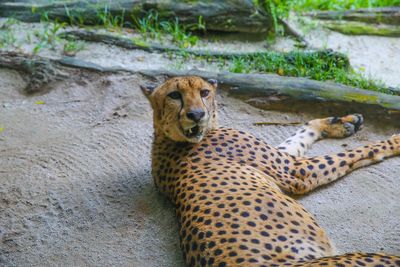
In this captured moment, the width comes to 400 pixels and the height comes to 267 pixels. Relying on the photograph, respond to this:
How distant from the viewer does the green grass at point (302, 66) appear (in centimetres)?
532

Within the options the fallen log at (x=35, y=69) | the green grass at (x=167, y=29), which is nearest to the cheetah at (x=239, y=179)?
the fallen log at (x=35, y=69)

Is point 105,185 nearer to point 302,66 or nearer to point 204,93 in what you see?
point 204,93

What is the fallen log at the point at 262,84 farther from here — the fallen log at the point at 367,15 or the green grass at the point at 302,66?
the fallen log at the point at 367,15

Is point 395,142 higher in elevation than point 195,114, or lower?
lower

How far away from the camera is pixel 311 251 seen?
117 inches

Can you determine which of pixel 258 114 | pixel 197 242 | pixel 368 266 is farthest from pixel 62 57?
pixel 368 266

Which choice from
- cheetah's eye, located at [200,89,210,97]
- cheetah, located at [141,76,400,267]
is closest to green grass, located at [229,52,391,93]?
cheetah, located at [141,76,400,267]

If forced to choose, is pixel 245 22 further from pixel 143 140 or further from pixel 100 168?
pixel 100 168

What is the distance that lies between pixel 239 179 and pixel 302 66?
7.71 feet

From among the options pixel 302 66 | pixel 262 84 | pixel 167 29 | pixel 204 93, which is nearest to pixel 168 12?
pixel 167 29

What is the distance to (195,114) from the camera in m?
3.62

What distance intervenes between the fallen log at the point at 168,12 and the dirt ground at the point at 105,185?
133 cm

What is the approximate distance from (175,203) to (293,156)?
950 mm

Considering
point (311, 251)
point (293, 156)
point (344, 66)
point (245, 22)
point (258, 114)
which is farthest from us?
point (245, 22)
